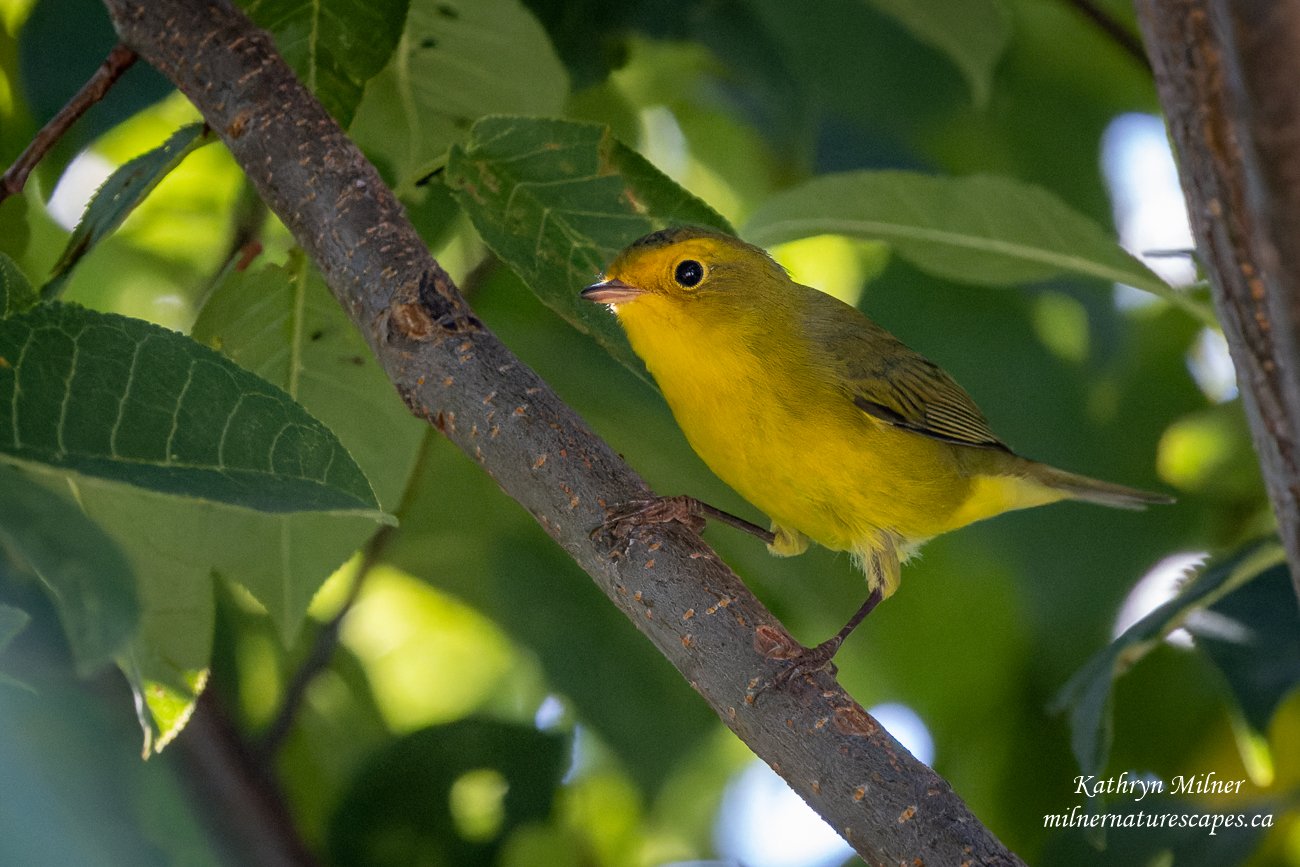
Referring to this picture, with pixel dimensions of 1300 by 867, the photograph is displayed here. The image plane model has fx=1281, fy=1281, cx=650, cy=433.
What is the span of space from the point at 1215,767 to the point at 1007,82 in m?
2.00

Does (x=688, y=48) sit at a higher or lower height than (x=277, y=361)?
higher

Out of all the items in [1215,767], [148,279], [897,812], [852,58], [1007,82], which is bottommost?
[897,812]

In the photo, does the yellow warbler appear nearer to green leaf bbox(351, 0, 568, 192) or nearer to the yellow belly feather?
the yellow belly feather

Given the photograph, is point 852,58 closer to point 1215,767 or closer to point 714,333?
point 714,333

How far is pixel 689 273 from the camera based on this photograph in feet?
11.1

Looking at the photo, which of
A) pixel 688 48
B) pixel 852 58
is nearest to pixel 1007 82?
pixel 852 58

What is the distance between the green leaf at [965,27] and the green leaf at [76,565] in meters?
2.21

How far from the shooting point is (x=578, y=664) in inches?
117

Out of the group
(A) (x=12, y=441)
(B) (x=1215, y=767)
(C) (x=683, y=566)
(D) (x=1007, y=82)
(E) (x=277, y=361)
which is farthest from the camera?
(D) (x=1007, y=82)

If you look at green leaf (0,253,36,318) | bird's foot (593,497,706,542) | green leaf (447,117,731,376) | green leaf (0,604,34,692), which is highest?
green leaf (447,117,731,376)

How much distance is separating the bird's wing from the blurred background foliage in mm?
68

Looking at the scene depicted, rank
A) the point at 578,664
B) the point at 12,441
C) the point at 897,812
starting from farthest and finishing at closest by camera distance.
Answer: the point at 578,664, the point at 897,812, the point at 12,441

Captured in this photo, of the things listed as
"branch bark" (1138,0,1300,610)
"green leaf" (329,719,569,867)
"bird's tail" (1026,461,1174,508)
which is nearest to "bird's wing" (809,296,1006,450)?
"bird's tail" (1026,461,1174,508)

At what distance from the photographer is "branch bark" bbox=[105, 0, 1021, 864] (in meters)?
1.60
